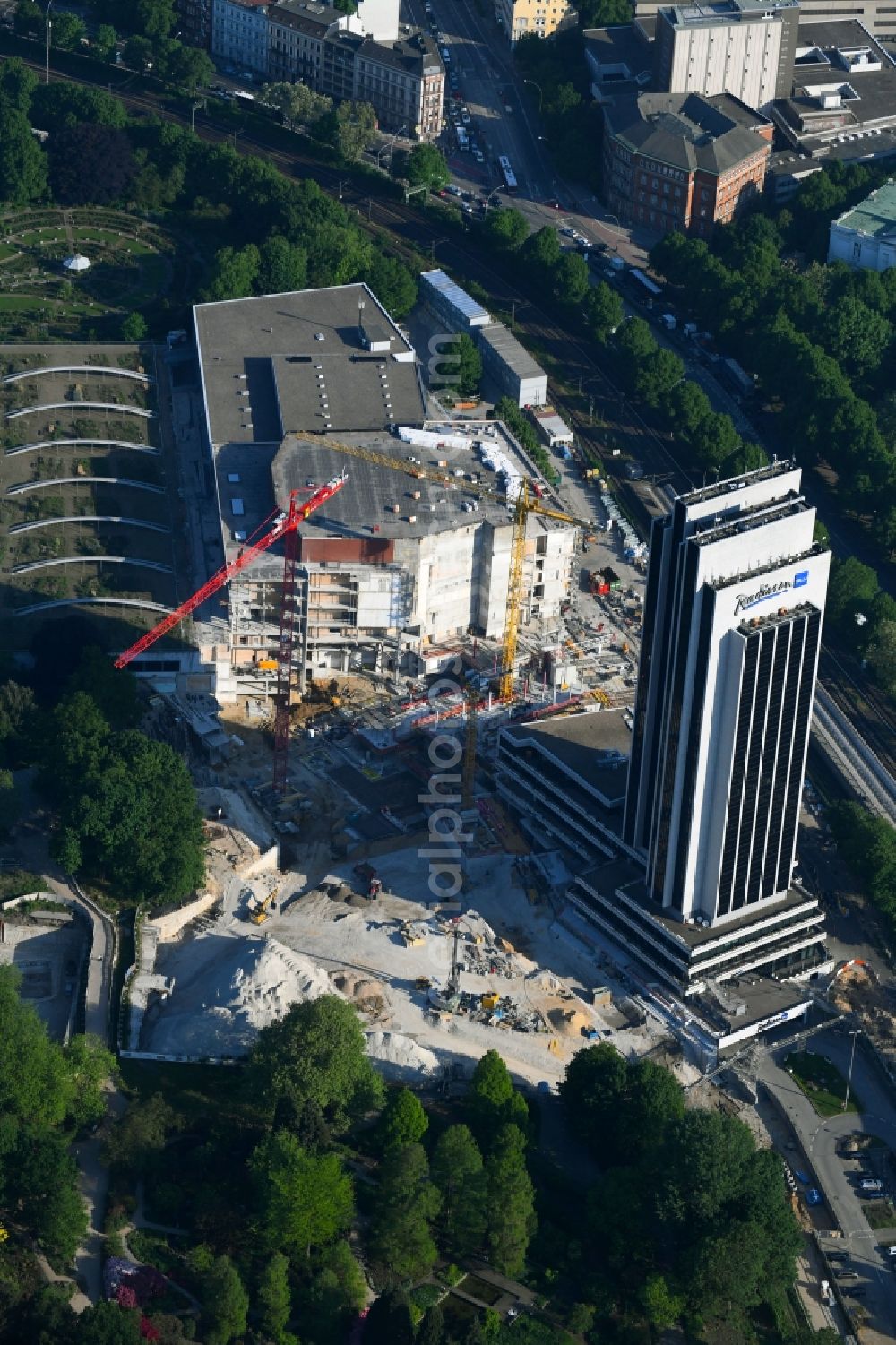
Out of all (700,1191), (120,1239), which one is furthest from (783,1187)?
(120,1239)

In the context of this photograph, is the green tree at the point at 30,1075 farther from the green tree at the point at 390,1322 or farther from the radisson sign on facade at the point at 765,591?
the radisson sign on facade at the point at 765,591

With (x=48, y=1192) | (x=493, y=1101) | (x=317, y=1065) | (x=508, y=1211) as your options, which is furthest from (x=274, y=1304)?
(x=493, y=1101)

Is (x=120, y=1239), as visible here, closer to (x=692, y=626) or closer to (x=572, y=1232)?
(x=572, y=1232)

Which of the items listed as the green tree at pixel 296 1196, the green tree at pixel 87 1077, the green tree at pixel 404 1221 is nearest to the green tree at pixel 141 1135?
the green tree at pixel 87 1077

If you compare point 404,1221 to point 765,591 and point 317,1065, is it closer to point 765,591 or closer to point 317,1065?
point 317,1065

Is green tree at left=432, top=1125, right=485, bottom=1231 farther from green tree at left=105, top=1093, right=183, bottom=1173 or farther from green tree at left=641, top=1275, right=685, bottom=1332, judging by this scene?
green tree at left=105, top=1093, right=183, bottom=1173

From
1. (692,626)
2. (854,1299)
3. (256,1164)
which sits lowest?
(854,1299)

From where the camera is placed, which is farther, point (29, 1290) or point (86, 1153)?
point (86, 1153)
